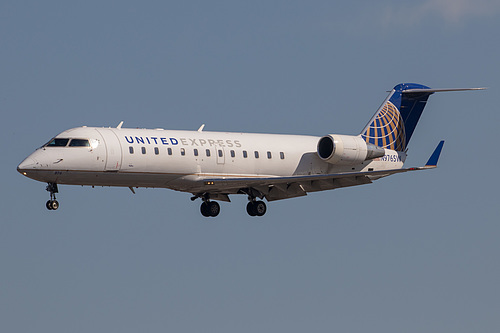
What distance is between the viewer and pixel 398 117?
50.6 metres

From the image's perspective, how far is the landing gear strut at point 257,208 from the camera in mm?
46719

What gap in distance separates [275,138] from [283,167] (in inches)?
53.0

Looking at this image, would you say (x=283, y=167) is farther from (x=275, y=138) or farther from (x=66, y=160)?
(x=66, y=160)

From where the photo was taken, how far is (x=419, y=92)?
167ft

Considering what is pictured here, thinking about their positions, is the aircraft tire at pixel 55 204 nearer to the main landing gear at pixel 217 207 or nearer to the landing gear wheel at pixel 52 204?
the landing gear wheel at pixel 52 204

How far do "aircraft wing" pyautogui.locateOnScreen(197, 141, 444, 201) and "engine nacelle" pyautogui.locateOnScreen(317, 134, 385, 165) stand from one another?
1074mm

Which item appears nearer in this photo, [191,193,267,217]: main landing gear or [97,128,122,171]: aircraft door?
[97,128,122,171]: aircraft door

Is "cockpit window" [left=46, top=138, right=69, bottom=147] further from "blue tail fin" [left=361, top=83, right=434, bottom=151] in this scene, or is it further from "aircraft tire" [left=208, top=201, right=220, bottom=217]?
"blue tail fin" [left=361, top=83, right=434, bottom=151]

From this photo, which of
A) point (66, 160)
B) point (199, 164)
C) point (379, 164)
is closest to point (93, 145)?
point (66, 160)

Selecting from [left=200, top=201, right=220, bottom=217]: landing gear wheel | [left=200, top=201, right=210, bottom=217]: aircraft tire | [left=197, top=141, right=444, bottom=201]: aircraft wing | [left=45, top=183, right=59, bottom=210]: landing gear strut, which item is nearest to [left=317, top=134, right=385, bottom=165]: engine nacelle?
[left=197, top=141, right=444, bottom=201]: aircraft wing

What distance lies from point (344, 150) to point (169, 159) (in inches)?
299

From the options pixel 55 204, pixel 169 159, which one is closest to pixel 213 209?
pixel 169 159

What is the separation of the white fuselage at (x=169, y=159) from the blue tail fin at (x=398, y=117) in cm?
230

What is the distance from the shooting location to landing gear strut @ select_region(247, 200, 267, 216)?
4672 centimetres
